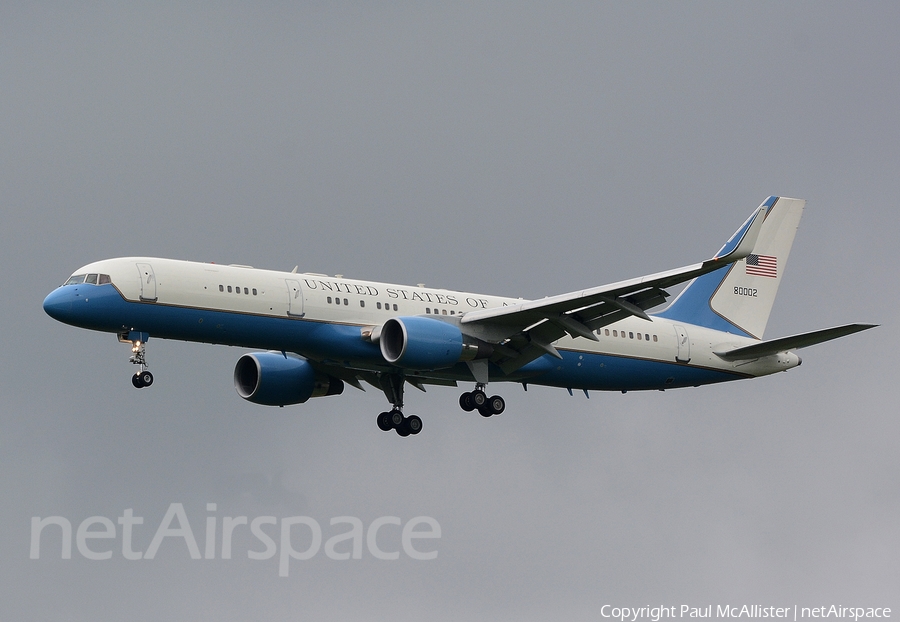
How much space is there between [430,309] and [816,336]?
43.7 ft

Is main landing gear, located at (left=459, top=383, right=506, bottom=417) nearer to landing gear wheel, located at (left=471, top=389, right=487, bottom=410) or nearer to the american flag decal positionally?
landing gear wheel, located at (left=471, top=389, right=487, bottom=410)

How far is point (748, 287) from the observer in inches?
2292

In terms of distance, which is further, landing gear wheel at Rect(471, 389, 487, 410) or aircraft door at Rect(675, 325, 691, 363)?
aircraft door at Rect(675, 325, 691, 363)

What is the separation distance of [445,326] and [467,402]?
3.67 metres

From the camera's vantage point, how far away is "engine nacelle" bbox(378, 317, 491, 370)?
46938mm

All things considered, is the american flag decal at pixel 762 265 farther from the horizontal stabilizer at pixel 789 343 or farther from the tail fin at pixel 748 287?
the horizontal stabilizer at pixel 789 343

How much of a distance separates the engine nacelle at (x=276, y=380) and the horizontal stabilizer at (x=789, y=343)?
51.5 ft

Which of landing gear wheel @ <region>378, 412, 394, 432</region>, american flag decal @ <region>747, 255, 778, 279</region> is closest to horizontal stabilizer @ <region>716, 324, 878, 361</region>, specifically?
american flag decal @ <region>747, 255, 778, 279</region>

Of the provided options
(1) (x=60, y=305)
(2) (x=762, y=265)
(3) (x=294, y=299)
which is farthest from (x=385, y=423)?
(2) (x=762, y=265)

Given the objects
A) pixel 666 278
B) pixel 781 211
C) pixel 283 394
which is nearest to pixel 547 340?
pixel 666 278

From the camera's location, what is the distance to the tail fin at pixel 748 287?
2232 inches

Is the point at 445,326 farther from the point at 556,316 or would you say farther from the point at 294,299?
the point at 294,299

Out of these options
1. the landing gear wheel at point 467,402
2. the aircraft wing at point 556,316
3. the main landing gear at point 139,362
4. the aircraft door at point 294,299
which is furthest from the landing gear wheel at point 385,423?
the main landing gear at point 139,362

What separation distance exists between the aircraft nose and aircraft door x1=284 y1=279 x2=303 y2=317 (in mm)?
6948
